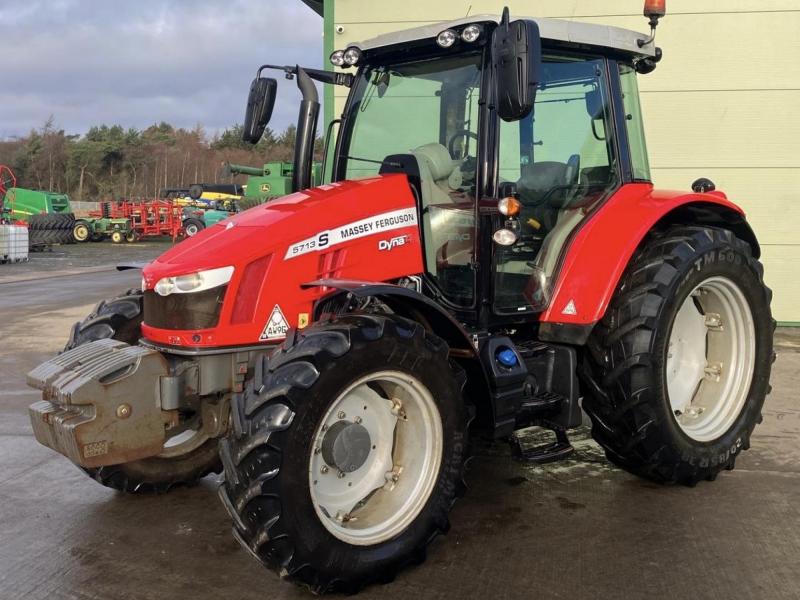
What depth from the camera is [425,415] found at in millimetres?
3053

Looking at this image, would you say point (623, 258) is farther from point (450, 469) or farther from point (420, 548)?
point (420, 548)

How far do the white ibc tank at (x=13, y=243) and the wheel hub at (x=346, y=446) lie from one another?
18.1 m

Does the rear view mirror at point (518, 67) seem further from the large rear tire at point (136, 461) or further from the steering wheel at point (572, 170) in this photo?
the large rear tire at point (136, 461)

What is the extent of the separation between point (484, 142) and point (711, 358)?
191 cm

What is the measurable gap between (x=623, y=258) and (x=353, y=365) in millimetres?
1591

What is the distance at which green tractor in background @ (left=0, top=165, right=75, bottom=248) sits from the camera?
79.2 feet

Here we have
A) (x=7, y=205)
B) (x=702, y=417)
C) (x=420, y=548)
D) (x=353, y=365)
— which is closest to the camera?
(x=353, y=365)

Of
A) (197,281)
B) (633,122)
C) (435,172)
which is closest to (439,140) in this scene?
(435,172)

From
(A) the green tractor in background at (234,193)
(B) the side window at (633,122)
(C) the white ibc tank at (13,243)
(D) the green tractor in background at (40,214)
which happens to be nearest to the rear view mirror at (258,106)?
(A) the green tractor in background at (234,193)

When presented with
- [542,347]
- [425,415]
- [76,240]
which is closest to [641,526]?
[542,347]

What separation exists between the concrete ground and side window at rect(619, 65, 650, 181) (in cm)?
164

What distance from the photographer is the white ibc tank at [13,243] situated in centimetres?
1852

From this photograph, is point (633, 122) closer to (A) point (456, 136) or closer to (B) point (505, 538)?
(A) point (456, 136)

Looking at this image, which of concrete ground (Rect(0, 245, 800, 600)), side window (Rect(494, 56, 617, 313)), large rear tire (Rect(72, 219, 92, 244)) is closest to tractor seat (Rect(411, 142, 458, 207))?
side window (Rect(494, 56, 617, 313))
